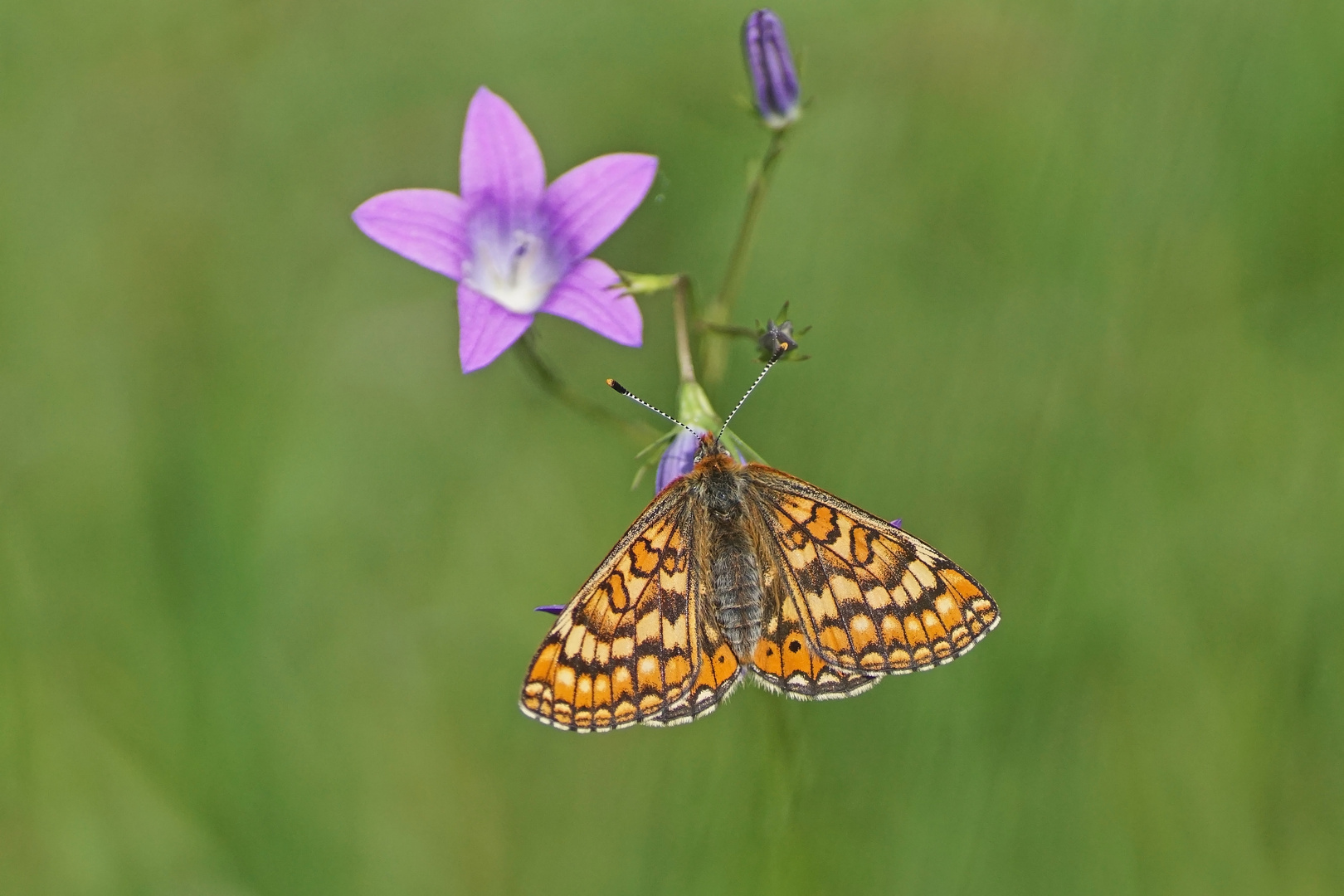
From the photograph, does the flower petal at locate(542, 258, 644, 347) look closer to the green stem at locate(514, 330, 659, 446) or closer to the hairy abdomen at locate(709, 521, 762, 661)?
the green stem at locate(514, 330, 659, 446)

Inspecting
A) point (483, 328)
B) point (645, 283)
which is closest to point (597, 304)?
point (645, 283)

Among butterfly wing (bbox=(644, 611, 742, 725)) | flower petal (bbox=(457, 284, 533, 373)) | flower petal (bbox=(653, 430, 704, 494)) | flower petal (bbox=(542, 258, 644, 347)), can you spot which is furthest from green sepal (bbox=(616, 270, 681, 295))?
butterfly wing (bbox=(644, 611, 742, 725))

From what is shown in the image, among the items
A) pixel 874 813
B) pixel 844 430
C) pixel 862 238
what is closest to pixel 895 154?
pixel 862 238

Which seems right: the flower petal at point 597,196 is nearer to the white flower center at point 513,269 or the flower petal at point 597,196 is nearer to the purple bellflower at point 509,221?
the purple bellflower at point 509,221

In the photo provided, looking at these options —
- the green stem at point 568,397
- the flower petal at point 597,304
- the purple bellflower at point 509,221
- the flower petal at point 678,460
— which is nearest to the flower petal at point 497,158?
the purple bellflower at point 509,221

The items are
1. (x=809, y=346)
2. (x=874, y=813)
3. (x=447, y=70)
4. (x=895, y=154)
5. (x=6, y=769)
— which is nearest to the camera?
(x=874, y=813)

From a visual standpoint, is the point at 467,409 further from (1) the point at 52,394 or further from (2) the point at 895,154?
(2) the point at 895,154

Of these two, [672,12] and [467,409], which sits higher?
[672,12]
